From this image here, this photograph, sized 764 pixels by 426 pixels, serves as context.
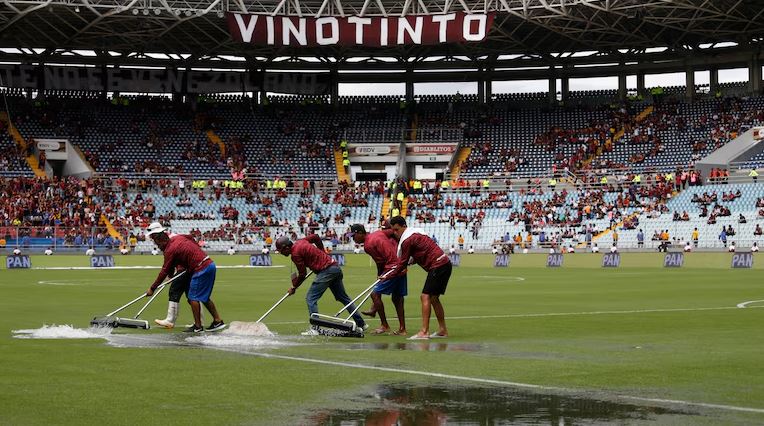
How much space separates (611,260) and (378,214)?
23533mm

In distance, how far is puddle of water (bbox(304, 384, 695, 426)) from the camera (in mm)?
9711

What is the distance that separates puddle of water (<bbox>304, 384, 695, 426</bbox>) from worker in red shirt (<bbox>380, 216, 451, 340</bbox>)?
612 cm

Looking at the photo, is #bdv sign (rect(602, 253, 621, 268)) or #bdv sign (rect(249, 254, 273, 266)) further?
#bdv sign (rect(249, 254, 273, 266))

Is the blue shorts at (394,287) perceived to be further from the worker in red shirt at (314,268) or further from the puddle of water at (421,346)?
the puddle of water at (421,346)

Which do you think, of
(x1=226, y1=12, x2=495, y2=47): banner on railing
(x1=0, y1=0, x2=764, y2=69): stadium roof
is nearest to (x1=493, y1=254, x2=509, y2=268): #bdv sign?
(x1=226, y1=12, x2=495, y2=47): banner on railing

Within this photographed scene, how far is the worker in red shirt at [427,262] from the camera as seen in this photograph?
17609mm

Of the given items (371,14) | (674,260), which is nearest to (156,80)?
(371,14)

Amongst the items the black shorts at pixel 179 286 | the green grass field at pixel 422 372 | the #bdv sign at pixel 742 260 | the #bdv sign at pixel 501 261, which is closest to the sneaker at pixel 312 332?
the green grass field at pixel 422 372

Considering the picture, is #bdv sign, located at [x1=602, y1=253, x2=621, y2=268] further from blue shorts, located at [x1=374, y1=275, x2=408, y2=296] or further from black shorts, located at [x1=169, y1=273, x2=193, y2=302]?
black shorts, located at [x1=169, y1=273, x2=193, y2=302]

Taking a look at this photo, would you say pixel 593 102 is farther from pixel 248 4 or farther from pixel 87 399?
pixel 87 399

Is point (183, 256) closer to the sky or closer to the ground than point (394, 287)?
closer to the sky

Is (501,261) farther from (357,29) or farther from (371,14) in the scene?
(371,14)

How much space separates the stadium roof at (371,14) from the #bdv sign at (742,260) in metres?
22.7

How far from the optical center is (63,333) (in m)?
18.2
